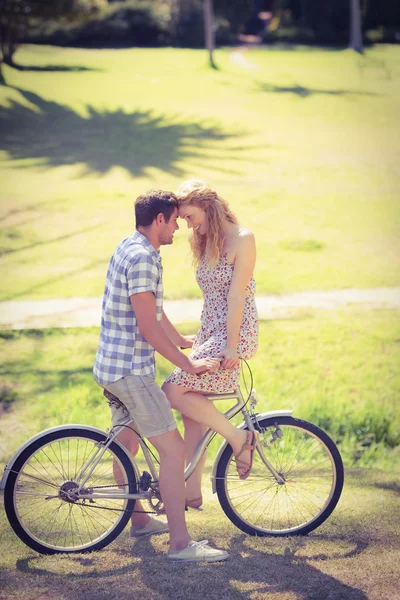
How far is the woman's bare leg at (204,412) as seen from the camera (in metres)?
3.40

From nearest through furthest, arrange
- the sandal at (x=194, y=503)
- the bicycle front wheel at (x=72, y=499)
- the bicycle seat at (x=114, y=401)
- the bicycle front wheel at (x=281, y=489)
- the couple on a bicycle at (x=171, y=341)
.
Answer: the couple on a bicycle at (x=171, y=341), the bicycle front wheel at (x=72, y=499), the bicycle seat at (x=114, y=401), the bicycle front wheel at (x=281, y=489), the sandal at (x=194, y=503)

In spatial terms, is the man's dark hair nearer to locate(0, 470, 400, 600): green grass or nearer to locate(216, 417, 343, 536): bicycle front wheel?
locate(216, 417, 343, 536): bicycle front wheel

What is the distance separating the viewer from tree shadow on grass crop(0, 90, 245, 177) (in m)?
8.38

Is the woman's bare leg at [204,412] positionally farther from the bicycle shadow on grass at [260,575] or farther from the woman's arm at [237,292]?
the bicycle shadow on grass at [260,575]

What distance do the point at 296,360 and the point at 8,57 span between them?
4836mm

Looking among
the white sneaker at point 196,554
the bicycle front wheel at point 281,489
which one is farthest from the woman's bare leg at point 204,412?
the white sneaker at point 196,554

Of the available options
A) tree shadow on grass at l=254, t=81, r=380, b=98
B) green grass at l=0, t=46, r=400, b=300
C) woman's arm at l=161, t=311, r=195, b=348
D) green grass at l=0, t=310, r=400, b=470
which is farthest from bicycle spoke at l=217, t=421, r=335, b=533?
tree shadow on grass at l=254, t=81, r=380, b=98

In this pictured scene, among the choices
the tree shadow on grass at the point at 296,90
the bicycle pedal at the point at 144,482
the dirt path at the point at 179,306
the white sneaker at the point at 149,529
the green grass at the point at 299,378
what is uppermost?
the tree shadow on grass at the point at 296,90

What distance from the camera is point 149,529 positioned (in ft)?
11.9

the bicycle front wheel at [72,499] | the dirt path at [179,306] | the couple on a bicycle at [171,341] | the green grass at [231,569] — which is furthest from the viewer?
the dirt path at [179,306]

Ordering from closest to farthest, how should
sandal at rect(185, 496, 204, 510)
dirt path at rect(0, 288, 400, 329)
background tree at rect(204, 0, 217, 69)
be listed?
sandal at rect(185, 496, 204, 510) < dirt path at rect(0, 288, 400, 329) < background tree at rect(204, 0, 217, 69)

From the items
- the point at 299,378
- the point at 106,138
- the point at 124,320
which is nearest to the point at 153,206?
the point at 124,320

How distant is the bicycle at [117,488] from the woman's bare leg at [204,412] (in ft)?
0.23

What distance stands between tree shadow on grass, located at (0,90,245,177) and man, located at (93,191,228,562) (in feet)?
18.5
